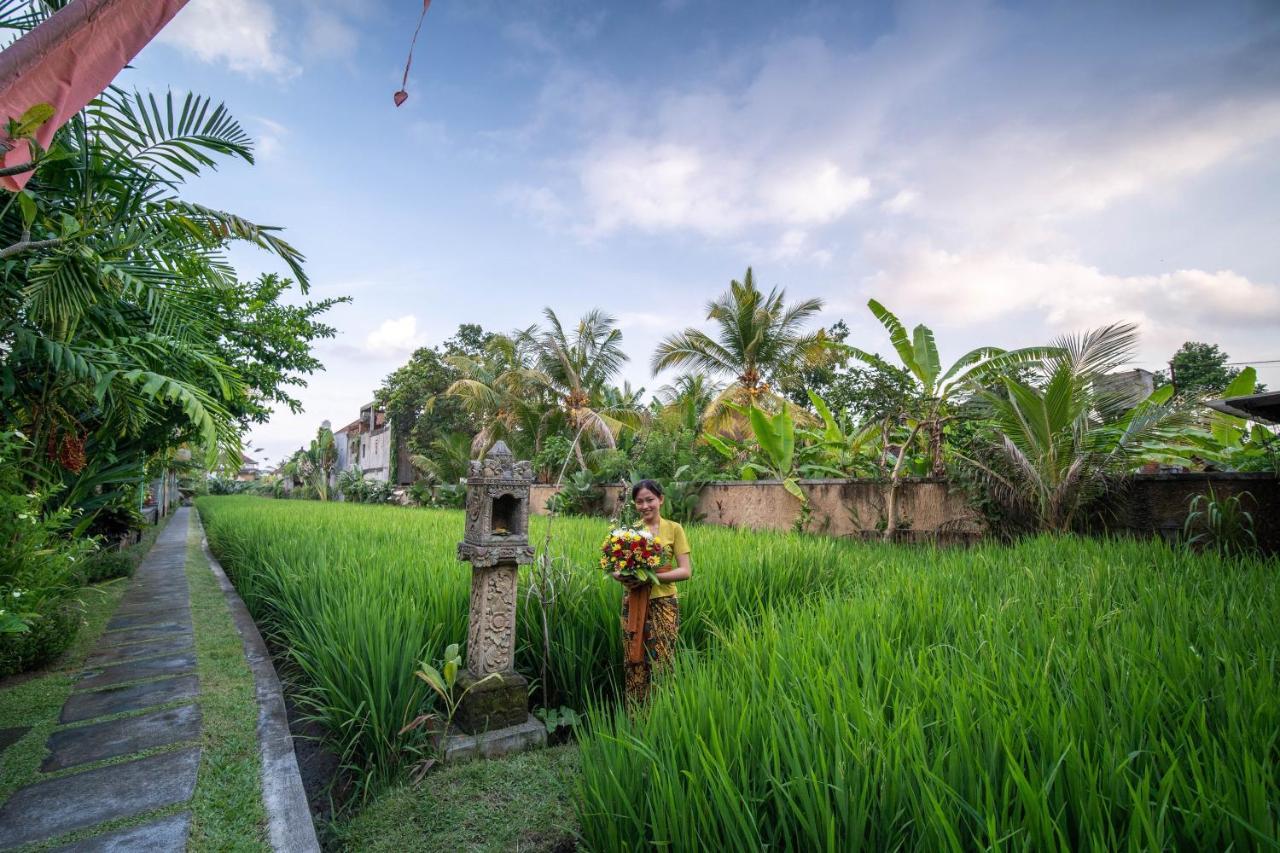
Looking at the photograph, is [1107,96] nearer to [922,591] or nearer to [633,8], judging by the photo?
[633,8]

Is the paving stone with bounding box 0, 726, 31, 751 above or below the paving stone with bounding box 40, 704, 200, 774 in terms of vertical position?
above

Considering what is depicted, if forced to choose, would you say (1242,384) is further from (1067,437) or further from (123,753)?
(123,753)

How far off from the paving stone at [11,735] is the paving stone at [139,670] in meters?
0.60

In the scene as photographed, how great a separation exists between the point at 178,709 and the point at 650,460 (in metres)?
8.97

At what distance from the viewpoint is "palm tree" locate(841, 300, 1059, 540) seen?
288 inches

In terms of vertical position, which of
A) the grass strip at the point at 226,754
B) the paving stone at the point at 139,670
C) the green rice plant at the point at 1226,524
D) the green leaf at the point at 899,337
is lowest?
the grass strip at the point at 226,754

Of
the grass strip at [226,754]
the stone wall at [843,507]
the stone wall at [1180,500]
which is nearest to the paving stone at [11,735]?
the grass strip at [226,754]

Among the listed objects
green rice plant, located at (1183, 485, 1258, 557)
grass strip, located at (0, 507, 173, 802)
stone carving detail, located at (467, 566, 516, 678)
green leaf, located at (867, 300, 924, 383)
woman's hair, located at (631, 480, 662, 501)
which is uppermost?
green leaf, located at (867, 300, 924, 383)

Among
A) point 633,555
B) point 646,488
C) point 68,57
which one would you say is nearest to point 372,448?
point 646,488

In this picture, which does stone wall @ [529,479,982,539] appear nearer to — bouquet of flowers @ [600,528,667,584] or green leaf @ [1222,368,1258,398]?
green leaf @ [1222,368,1258,398]

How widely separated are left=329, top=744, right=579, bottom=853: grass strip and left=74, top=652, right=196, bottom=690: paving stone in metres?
2.29

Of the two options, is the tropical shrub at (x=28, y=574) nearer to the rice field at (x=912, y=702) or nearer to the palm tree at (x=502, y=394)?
the rice field at (x=912, y=702)

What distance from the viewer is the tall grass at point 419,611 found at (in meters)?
2.99

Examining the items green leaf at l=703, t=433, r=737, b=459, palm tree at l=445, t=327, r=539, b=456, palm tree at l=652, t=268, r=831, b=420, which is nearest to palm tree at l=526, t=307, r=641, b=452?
palm tree at l=445, t=327, r=539, b=456
